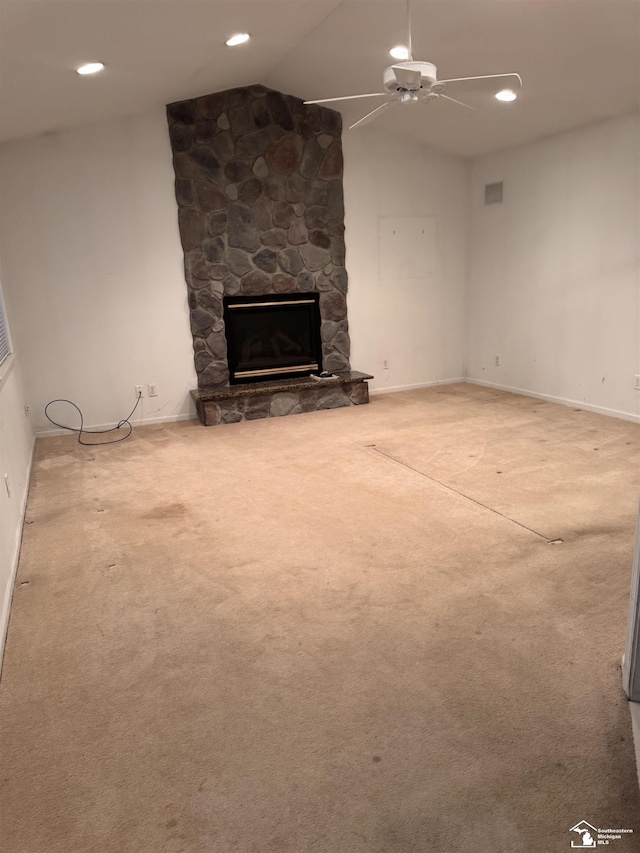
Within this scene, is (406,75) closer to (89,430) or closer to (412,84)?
(412,84)

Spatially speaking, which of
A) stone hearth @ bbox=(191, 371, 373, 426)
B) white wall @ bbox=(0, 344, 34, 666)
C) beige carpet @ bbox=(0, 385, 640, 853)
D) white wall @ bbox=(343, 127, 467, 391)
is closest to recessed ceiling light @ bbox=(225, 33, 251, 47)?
white wall @ bbox=(343, 127, 467, 391)

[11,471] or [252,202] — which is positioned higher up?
[252,202]

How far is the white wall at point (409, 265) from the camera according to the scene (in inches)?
225

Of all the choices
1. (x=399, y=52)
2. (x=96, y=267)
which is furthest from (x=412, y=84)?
(x=96, y=267)

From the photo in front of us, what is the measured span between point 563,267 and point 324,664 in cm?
450

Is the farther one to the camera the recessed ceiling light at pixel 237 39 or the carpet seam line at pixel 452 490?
the recessed ceiling light at pixel 237 39

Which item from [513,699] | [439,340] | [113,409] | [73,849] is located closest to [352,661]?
[513,699]

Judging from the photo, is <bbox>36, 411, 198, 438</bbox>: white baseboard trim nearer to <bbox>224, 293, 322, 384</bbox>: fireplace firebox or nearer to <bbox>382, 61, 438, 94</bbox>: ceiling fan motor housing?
<bbox>224, 293, 322, 384</bbox>: fireplace firebox

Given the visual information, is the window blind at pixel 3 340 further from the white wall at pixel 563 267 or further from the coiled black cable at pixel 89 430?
the white wall at pixel 563 267

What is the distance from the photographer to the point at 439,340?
641 centimetres

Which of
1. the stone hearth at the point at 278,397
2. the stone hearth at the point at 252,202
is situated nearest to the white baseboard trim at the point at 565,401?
the stone hearth at the point at 278,397

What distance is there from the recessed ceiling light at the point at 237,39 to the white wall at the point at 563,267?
2907mm

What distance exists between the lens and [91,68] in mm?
3289

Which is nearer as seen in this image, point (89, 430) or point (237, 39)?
point (237, 39)
